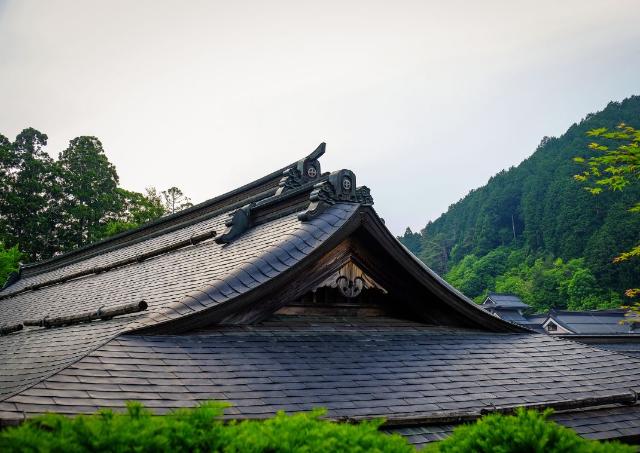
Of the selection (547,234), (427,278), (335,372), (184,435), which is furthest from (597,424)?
(547,234)

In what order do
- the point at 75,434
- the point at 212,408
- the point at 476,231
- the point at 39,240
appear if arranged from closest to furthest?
1. the point at 75,434
2. the point at 212,408
3. the point at 39,240
4. the point at 476,231

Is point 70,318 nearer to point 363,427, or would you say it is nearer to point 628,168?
point 363,427

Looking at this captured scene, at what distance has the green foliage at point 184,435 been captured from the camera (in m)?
2.28

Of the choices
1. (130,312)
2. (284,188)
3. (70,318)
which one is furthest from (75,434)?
(284,188)

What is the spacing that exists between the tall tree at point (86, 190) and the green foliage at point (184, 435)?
107 feet

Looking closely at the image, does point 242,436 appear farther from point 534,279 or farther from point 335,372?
point 534,279

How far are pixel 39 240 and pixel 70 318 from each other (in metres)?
28.4

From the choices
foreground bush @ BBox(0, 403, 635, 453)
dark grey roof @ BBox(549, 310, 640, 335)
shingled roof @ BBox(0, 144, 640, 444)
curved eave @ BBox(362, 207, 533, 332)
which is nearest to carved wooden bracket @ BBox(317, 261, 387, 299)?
shingled roof @ BBox(0, 144, 640, 444)

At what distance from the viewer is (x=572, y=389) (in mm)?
5879

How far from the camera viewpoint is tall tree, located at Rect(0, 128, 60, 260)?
3056cm

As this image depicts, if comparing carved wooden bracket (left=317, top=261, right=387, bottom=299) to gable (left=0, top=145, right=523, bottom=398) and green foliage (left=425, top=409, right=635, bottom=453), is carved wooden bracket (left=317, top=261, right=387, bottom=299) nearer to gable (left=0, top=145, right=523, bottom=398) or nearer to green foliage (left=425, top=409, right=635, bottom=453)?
gable (left=0, top=145, right=523, bottom=398)

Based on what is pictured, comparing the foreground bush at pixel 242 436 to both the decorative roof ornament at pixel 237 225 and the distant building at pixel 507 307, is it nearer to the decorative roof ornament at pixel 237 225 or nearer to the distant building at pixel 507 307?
the decorative roof ornament at pixel 237 225

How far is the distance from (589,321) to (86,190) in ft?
115

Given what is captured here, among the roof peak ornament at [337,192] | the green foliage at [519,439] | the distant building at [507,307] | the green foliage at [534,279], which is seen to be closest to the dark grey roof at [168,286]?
the roof peak ornament at [337,192]
